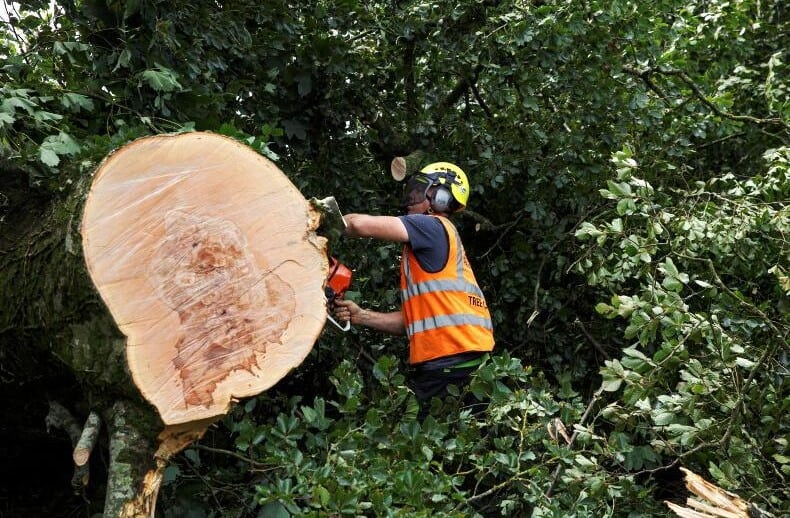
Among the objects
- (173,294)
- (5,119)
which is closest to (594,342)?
(173,294)

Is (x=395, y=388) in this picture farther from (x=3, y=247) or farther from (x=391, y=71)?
(x=391, y=71)

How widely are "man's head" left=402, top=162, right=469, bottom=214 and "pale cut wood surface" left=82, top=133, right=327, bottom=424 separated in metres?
1.28

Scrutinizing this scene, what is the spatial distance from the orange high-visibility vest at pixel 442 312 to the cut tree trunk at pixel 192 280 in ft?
3.38

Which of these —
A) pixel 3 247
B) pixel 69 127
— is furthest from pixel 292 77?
pixel 3 247

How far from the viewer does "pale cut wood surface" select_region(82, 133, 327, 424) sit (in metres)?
2.21

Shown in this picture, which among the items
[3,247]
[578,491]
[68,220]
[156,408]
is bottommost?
[578,491]

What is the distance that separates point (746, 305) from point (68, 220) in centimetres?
235

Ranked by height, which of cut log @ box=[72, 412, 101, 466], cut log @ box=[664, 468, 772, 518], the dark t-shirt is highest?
the dark t-shirt

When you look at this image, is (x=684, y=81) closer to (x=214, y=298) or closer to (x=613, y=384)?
(x=613, y=384)

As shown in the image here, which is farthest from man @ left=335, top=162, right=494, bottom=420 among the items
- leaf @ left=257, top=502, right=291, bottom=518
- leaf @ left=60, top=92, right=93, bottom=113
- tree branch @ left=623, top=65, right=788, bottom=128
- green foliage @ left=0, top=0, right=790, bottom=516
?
tree branch @ left=623, top=65, right=788, bottom=128

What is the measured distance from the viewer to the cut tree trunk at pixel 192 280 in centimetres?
221

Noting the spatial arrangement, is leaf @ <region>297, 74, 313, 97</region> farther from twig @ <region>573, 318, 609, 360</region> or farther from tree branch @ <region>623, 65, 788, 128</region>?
twig @ <region>573, 318, 609, 360</region>

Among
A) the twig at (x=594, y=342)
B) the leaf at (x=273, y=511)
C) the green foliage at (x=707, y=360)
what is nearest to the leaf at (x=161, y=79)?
the leaf at (x=273, y=511)

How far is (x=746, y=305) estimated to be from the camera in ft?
9.82
